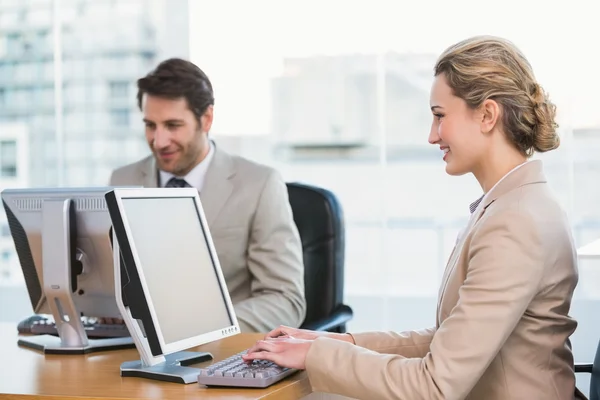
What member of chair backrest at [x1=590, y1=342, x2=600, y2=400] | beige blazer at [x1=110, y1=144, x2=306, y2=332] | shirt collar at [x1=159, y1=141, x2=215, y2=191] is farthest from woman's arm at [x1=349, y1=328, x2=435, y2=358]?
shirt collar at [x1=159, y1=141, x2=215, y2=191]

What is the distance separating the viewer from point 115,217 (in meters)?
1.92

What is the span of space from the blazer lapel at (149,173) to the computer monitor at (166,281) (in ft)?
3.74

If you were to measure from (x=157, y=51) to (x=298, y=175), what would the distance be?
112cm

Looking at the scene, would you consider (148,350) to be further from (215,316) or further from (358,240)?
(358,240)

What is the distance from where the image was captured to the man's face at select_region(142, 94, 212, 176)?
10.6ft

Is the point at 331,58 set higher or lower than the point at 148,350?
higher

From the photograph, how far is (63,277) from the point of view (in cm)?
231

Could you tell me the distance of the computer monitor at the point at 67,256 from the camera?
230 cm

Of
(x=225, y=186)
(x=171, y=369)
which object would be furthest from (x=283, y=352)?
(x=225, y=186)

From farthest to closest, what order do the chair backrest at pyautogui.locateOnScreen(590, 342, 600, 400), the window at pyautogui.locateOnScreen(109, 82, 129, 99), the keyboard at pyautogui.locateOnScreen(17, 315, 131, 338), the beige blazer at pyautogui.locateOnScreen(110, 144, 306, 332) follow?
the window at pyautogui.locateOnScreen(109, 82, 129, 99), the beige blazer at pyautogui.locateOnScreen(110, 144, 306, 332), the keyboard at pyautogui.locateOnScreen(17, 315, 131, 338), the chair backrest at pyautogui.locateOnScreen(590, 342, 600, 400)

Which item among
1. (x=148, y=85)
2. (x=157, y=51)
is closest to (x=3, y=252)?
(x=157, y=51)

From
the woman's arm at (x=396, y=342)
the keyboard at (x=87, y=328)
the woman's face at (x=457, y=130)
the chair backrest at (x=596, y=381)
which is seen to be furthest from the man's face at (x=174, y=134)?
the chair backrest at (x=596, y=381)

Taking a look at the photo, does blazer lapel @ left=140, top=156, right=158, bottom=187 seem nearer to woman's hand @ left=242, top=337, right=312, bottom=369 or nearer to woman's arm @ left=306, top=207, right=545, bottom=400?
woman's hand @ left=242, top=337, right=312, bottom=369

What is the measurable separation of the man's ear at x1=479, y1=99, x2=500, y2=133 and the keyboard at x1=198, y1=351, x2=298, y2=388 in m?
0.67
